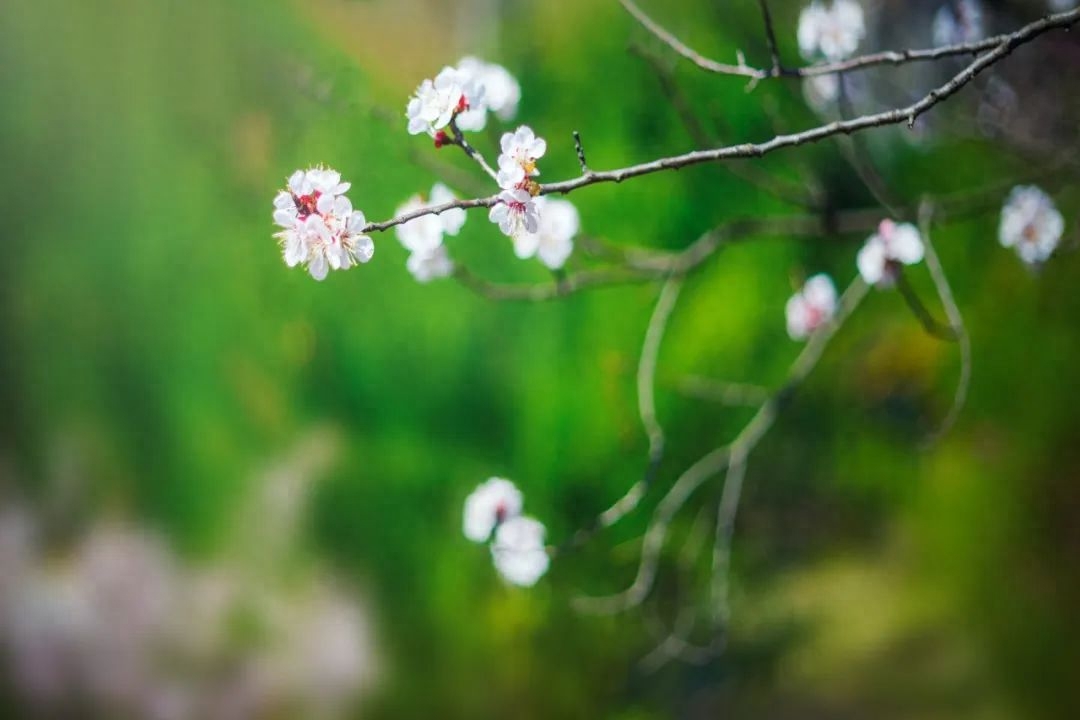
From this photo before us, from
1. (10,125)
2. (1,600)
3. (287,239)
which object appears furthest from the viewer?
(1,600)

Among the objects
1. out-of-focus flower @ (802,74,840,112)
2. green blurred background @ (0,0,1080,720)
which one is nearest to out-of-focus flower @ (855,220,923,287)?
green blurred background @ (0,0,1080,720)

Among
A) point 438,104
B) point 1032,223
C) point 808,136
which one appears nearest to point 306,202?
point 438,104

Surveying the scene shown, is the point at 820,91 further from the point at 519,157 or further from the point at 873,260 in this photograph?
the point at 519,157

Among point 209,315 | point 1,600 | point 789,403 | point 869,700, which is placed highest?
point 209,315

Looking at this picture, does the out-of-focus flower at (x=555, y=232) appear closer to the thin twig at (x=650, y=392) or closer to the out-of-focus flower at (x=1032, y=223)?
the thin twig at (x=650, y=392)

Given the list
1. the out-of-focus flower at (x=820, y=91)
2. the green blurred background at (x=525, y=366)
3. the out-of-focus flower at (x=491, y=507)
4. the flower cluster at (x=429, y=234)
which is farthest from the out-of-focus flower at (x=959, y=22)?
the out-of-focus flower at (x=491, y=507)

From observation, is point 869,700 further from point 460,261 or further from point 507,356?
point 460,261

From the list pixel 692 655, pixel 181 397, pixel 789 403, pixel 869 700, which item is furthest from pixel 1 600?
pixel 869 700
